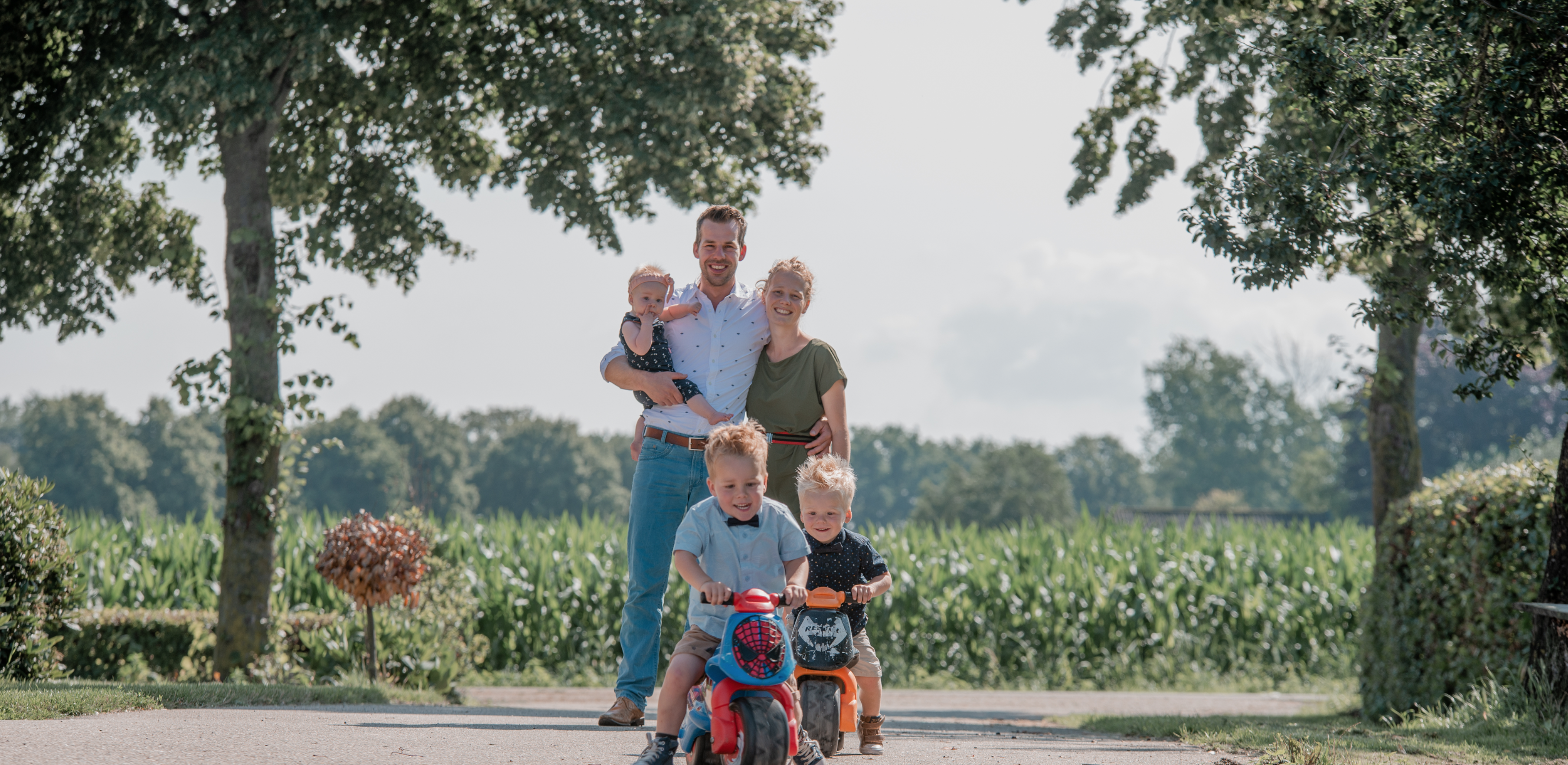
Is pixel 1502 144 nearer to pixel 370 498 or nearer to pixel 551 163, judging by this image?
pixel 551 163

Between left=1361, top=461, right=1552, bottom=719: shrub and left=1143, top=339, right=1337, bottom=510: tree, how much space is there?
254 ft

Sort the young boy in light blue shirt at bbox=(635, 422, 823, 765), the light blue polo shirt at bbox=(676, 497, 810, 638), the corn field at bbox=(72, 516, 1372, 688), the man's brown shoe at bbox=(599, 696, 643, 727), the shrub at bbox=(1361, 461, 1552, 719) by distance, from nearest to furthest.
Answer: the young boy in light blue shirt at bbox=(635, 422, 823, 765), the light blue polo shirt at bbox=(676, 497, 810, 638), the man's brown shoe at bbox=(599, 696, 643, 727), the shrub at bbox=(1361, 461, 1552, 719), the corn field at bbox=(72, 516, 1372, 688)

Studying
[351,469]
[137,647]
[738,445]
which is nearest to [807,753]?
[738,445]

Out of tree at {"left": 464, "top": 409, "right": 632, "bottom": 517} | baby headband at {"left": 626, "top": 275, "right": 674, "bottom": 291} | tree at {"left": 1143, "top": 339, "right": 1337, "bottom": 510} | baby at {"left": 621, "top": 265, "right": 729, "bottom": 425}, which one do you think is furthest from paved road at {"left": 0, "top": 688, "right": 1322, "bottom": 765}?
tree at {"left": 1143, "top": 339, "right": 1337, "bottom": 510}

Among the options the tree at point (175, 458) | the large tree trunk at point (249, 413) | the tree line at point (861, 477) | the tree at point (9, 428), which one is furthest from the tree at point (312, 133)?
the tree at point (9, 428)

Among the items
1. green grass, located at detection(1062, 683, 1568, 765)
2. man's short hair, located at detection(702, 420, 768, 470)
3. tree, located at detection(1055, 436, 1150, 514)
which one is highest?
tree, located at detection(1055, 436, 1150, 514)

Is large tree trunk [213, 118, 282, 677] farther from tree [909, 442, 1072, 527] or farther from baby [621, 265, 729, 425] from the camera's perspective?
tree [909, 442, 1072, 527]

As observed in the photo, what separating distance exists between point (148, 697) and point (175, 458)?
6816cm

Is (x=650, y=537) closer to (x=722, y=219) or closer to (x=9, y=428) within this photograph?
(x=722, y=219)

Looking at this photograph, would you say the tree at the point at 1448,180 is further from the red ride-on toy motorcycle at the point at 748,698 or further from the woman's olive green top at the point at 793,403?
the red ride-on toy motorcycle at the point at 748,698

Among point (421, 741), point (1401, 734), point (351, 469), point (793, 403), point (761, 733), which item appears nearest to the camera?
point (761, 733)

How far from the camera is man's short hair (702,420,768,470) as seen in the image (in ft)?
14.1

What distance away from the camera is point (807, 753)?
411 centimetres

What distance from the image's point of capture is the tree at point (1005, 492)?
58.7m
